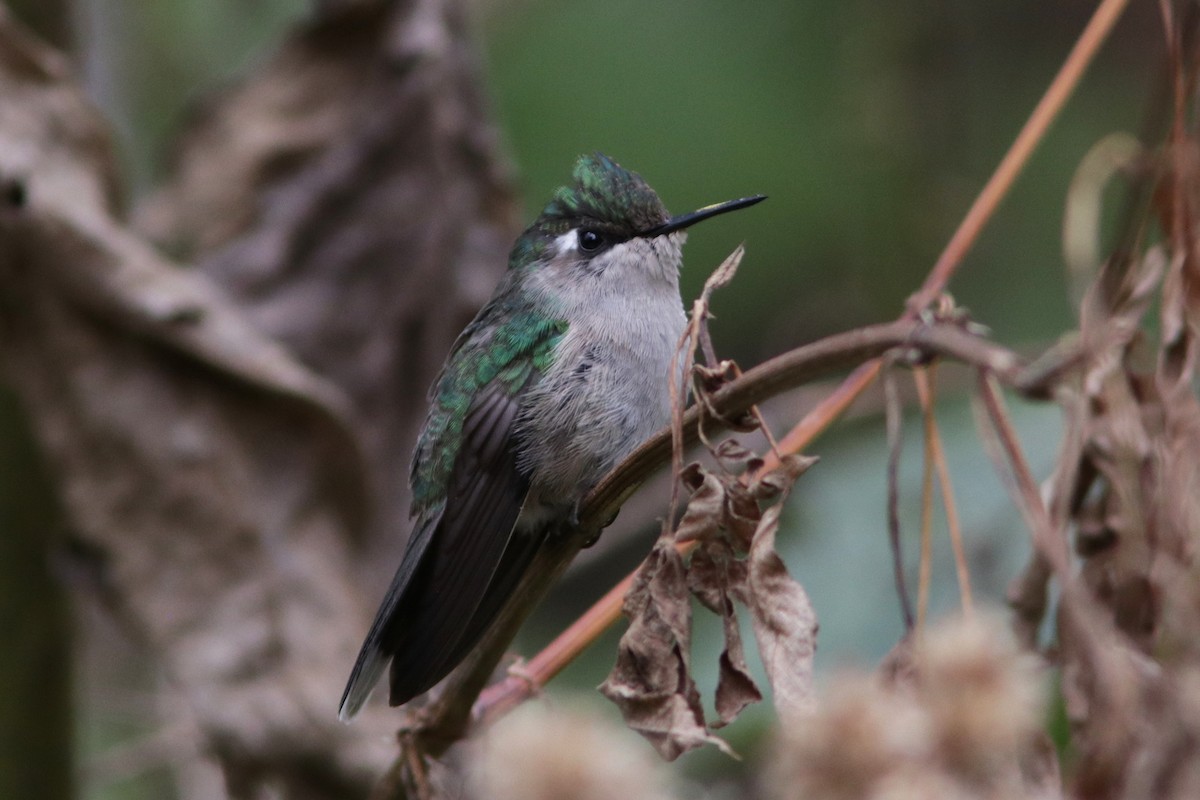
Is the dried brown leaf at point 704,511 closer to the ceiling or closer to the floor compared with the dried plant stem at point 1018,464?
closer to the floor

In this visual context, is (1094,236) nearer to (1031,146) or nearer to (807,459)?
(1031,146)

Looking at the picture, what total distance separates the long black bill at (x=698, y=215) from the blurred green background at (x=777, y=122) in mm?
1290

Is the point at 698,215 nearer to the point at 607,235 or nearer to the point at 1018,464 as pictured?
the point at 607,235

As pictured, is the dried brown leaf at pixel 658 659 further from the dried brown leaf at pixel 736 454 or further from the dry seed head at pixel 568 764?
the dry seed head at pixel 568 764

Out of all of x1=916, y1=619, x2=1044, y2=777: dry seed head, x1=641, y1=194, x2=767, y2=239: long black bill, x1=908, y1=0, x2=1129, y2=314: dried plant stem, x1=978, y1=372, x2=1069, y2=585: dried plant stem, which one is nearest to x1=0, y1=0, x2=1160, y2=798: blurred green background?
x1=641, y1=194, x2=767, y2=239: long black bill

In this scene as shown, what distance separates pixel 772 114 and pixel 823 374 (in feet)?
12.8

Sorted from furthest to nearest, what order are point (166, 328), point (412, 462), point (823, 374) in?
point (412, 462)
point (166, 328)
point (823, 374)

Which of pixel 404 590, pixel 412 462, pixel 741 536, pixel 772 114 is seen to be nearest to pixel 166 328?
pixel 412 462

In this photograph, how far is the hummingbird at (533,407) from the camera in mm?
2449

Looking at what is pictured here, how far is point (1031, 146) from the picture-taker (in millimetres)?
1854

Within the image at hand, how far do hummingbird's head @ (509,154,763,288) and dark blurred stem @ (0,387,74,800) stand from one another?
50.8 inches

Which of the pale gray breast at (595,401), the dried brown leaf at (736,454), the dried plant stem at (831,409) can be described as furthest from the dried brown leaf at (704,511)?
the pale gray breast at (595,401)

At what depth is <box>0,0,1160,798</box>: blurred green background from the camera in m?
4.70

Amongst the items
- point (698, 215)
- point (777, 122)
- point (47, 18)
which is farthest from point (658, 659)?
point (777, 122)
